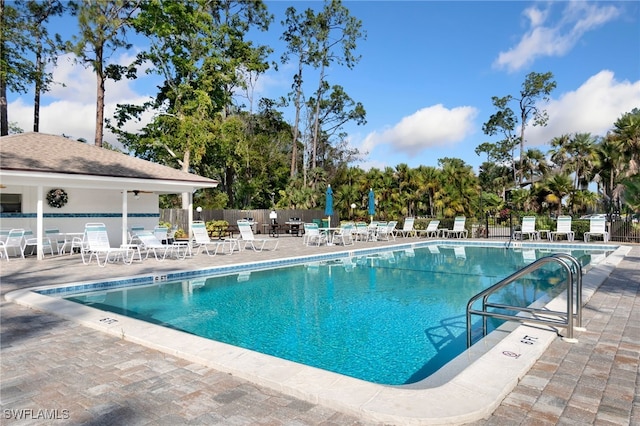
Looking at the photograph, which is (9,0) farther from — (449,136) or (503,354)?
(449,136)

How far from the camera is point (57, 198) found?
575 inches

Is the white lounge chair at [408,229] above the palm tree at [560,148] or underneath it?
underneath

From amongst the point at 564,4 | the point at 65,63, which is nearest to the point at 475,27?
the point at 564,4

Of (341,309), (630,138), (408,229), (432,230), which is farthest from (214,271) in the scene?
(630,138)

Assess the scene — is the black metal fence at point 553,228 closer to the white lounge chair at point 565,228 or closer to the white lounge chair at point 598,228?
the white lounge chair at point 598,228

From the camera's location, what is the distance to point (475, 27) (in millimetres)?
18250

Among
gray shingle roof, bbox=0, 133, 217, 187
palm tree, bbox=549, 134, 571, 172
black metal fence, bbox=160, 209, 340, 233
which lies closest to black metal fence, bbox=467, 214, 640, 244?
black metal fence, bbox=160, 209, 340, 233

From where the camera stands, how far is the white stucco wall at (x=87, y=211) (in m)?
14.0

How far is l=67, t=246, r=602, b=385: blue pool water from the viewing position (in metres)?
5.21

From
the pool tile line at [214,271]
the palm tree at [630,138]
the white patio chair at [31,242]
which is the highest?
the palm tree at [630,138]

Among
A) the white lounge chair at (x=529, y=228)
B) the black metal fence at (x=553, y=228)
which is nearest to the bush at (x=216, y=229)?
the black metal fence at (x=553, y=228)

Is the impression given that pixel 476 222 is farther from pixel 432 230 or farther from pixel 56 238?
pixel 56 238

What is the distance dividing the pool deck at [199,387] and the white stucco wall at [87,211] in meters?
10.9

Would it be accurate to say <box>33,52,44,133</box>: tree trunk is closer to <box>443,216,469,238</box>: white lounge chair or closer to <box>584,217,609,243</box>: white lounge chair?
<box>443,216,469,238</box>: white lounge chair
